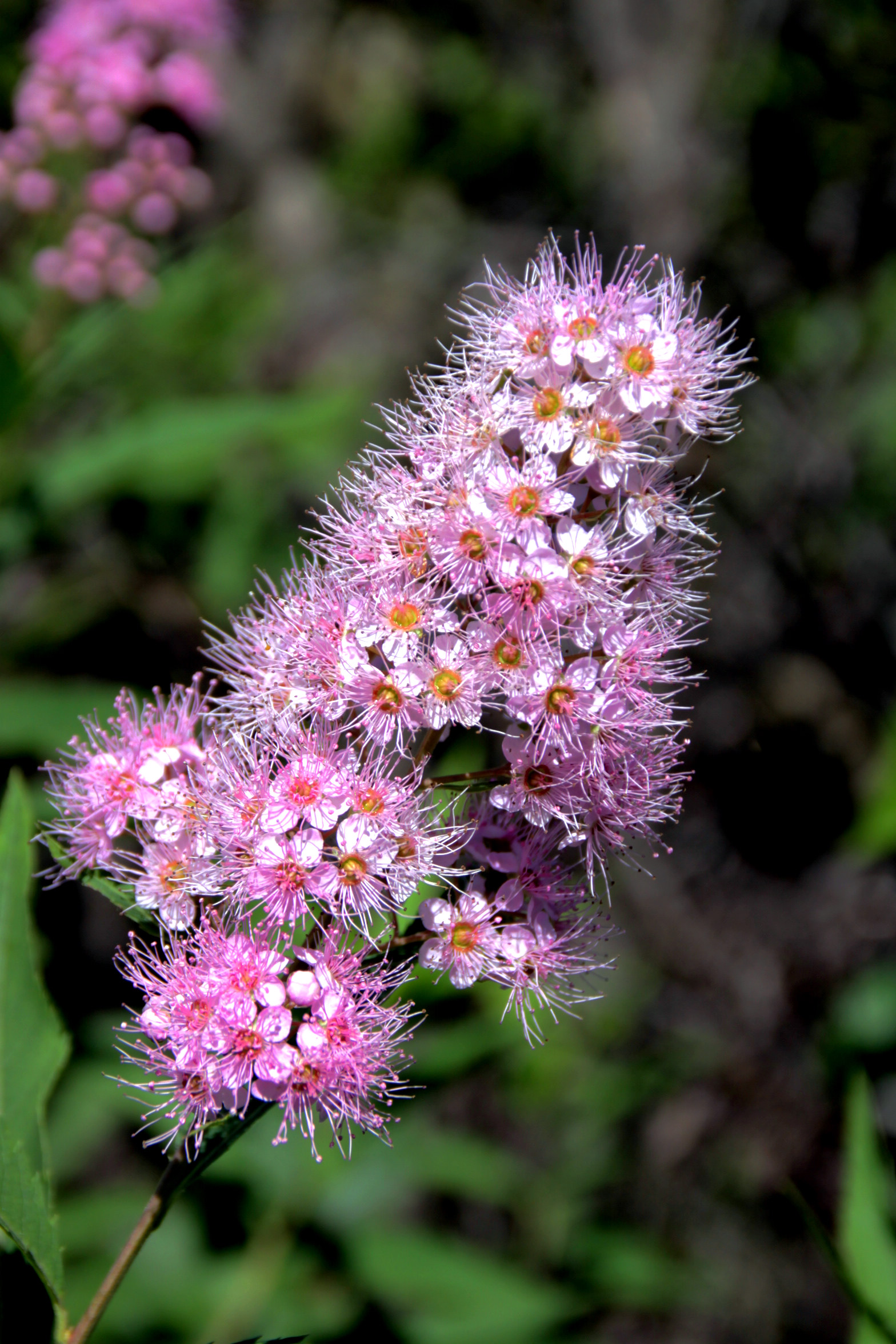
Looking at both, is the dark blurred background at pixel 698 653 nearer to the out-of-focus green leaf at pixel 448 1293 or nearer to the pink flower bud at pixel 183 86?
the out-of-focus green leaf at pixel 448 1293

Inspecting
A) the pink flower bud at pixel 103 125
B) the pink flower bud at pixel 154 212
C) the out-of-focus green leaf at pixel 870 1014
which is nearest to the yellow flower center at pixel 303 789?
the pink flower bud at pixel 154 212

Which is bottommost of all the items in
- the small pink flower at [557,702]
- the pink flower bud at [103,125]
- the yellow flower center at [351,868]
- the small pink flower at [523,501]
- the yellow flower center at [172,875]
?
the yellow flower center at [172,875]

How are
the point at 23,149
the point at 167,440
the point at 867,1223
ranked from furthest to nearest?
the point at 23,149 < the point at 167,440 < the point at 867,1223

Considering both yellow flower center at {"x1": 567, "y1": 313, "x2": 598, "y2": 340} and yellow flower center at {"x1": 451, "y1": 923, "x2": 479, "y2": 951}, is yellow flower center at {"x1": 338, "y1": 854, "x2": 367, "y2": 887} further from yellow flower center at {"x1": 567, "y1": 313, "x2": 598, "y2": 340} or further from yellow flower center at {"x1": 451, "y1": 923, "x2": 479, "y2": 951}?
yellow flower center at {"x1": 567, "y1": 313, "x2": 598, "y2": 340}

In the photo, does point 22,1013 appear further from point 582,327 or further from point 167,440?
point 167,440

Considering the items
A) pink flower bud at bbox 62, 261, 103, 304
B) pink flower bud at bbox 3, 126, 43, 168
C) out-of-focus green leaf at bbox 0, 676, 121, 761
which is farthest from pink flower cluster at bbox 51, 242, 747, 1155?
pink flower bud at bbox 3, 126, 43, 168

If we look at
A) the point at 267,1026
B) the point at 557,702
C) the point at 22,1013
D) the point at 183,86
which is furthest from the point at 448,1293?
the point at 183,86
